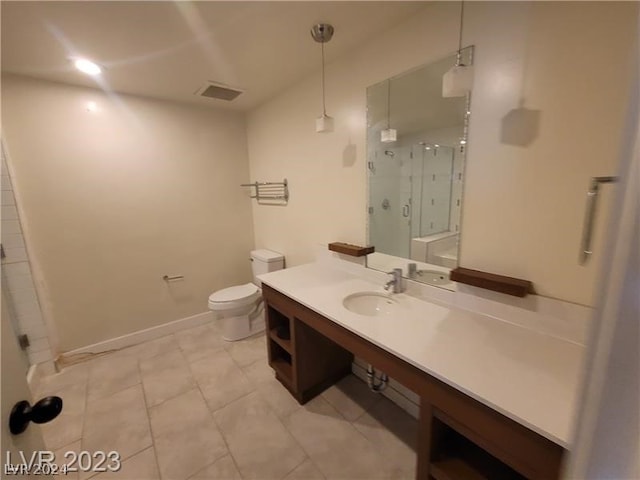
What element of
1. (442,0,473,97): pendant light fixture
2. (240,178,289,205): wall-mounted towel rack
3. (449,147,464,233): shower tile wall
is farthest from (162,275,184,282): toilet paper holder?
(442,0,473,97): pendant light fixture

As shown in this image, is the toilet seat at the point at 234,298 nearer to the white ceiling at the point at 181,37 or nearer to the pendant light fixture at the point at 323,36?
the pendant light fixture at the point at 323,36

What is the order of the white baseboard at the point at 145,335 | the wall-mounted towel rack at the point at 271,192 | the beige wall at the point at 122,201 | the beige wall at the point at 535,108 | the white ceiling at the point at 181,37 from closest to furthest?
the beige wall at the point at 535,108
the white ceiling at the point at 181,37
the beige wall at the point at 122,201
the white baseboard at the point at 145,335
the wall-mounted towel rack at the point at 271,192

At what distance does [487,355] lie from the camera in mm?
974

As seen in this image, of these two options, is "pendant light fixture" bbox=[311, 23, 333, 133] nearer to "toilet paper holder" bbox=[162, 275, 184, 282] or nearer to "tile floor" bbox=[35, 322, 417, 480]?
"tile floor" bbox=[35, 322, 417, 480]

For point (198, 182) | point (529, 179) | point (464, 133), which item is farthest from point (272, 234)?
point (529, 179)

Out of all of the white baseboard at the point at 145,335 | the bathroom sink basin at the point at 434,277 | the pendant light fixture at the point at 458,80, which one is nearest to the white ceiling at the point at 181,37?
the pendant light fixture at the point at 458,80

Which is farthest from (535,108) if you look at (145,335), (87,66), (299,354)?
(145,335)

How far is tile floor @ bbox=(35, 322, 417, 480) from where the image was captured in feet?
4.48

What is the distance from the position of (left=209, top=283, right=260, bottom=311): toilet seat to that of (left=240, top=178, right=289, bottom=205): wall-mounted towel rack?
89cm

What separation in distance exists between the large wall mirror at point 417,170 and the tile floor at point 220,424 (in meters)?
0.92

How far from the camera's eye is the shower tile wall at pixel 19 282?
1869mm

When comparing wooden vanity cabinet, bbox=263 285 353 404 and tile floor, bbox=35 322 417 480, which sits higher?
wooden vanity cabinet, bbox=263 285 353 404

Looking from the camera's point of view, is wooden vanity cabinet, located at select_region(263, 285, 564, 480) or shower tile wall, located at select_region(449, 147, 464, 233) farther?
shower tile wall, located at select_region(449, 147, 464, 233)

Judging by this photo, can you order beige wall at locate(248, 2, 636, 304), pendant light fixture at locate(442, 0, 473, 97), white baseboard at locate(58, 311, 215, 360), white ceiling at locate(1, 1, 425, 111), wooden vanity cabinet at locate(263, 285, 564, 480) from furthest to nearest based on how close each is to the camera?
1. white baseboard at locate(58, 311, 215, 360)
2. white ceiling at locate(1, 1, 425, 111)
3. pendant light fixture at locate(442, 0, 473, 97)
4. beige wall at locate(248, 2, 636, 304)
5. wooden vanity cabinet at locate(263, 285, 564, 480)
